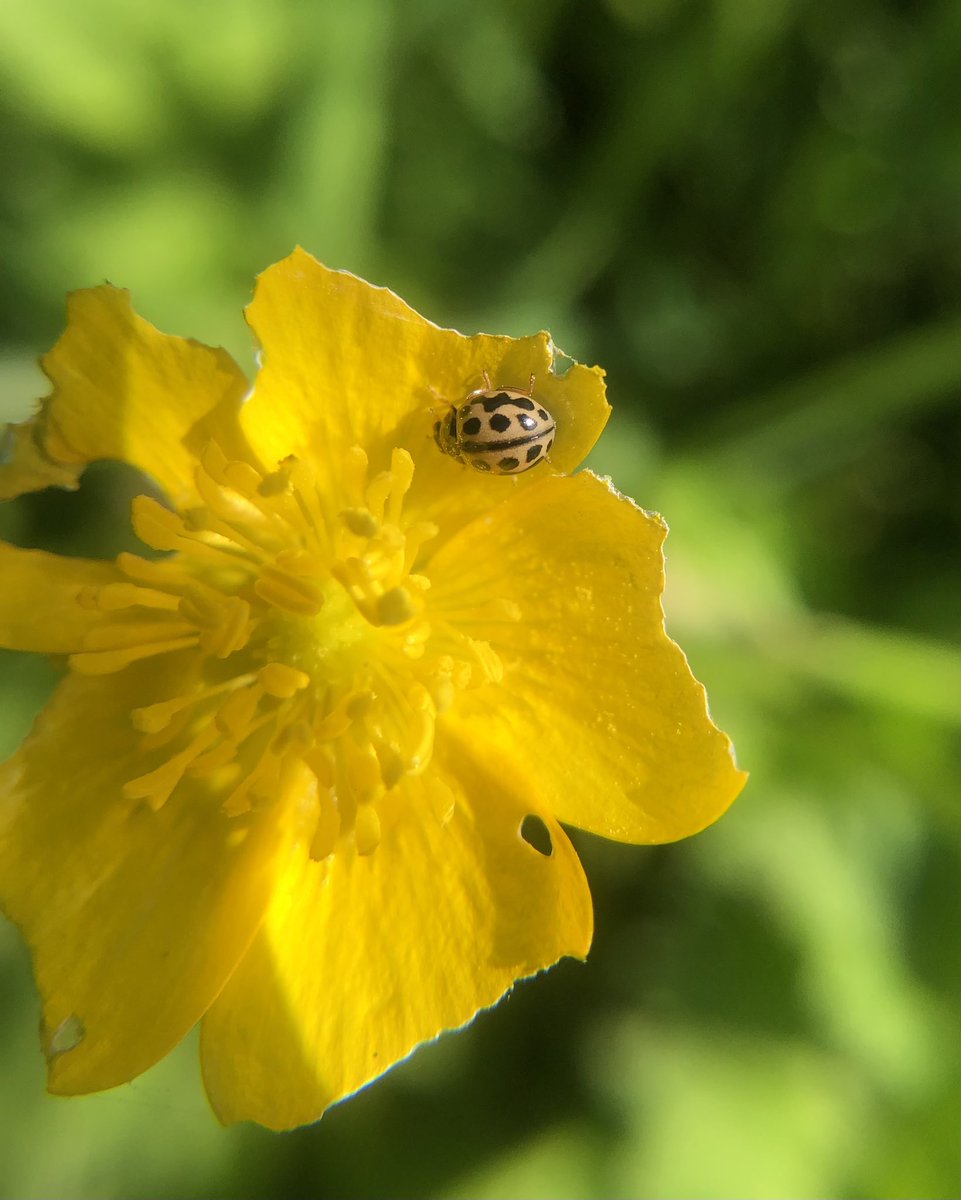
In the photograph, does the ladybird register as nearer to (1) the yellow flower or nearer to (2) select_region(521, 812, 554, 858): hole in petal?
(1) the yellow flower

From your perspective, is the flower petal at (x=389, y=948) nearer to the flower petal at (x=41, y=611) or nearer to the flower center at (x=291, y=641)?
the flower center at (x=291, y=641)

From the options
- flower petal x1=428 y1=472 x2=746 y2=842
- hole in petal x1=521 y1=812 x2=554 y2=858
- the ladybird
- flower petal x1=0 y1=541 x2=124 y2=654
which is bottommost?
hole in petal x1=521 y1=812 x2=554 y2=858

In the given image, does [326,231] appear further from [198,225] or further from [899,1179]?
[899,1179]

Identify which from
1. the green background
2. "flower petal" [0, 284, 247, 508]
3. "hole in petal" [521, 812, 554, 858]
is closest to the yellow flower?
"flower petal" [0, 284, 247, 508]

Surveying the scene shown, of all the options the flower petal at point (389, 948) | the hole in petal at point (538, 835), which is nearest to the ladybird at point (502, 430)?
A: the flower petal at point (389, 948)

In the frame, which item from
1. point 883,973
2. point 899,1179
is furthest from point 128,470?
point 899,1179

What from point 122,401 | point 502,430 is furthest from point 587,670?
Answer: point 122,401
